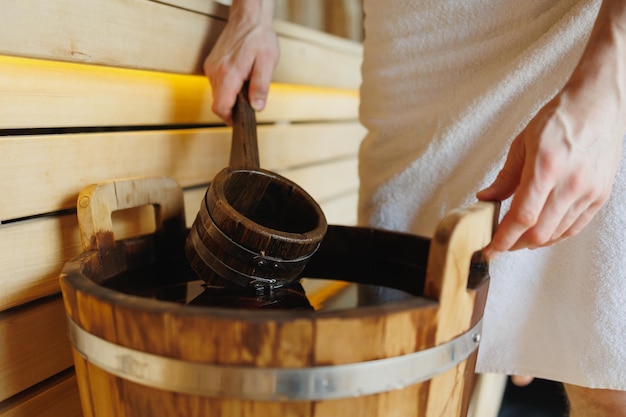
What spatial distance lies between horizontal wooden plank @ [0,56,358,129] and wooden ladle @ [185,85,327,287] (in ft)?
0.90

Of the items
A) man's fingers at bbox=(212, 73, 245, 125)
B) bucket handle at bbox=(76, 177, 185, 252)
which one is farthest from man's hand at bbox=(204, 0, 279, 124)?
bucket handle at bbox=(76, 177, 185, 252)

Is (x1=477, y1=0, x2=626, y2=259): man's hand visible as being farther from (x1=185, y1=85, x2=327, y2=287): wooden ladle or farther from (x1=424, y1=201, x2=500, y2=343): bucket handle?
(x1=185, y1=85, x2=327, y2=287): wooden ladle

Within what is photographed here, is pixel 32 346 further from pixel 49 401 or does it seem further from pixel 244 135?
pixel 244 135

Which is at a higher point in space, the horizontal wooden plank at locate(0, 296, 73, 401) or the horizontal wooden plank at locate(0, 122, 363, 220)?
the horizontal wooden plank at locate(0, 122, 363, 220)

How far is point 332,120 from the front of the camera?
197 centimetres

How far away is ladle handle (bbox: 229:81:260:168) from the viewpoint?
1183mm

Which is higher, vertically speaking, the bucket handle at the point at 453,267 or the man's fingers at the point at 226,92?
the man's fingers at the point at 226,92

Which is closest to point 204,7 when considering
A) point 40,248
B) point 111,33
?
point 111,33

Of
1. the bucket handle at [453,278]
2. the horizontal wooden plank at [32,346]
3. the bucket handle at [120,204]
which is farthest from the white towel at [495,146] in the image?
the horizontal wooden plank at [32,346]

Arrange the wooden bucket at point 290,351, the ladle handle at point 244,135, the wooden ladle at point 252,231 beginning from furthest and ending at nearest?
the ladle handle at point 244,135 → the wooden ladle at point 252,231 → the wooden bucket at point 290,351

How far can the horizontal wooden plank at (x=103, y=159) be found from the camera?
0.90m

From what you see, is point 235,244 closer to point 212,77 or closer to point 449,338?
point 449,338

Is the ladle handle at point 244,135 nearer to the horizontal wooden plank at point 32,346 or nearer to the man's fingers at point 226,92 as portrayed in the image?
the man's fingers at point 226,92

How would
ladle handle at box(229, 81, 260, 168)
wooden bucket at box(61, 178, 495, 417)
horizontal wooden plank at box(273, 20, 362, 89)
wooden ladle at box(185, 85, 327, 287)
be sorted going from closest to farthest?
wooden bucket at box(61, 178, 495, 417) < wooden ladle at box(185, 85, 327, 287) < ladle handle at box(229, 81, 260, 168) < horizontal wooden plank at box(273, 20, 362, 89)
